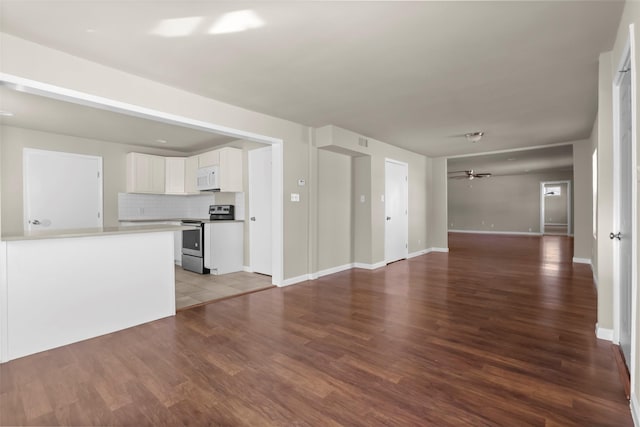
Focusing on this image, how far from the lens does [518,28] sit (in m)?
2.20

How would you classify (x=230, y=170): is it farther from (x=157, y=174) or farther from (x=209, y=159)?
(x=157, y=174)

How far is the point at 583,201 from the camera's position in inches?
233

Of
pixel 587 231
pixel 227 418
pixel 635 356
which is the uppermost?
pixel 587 231

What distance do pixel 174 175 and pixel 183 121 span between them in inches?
138

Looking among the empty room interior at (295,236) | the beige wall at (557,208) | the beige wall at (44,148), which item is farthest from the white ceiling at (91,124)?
→ the beige wall at (557,208)

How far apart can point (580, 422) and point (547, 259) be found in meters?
6.11

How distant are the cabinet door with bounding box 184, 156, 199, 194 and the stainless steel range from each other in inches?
36.4

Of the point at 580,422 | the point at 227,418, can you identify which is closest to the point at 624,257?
the point at 580,422

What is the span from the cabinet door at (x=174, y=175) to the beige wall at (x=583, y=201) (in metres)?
8.04

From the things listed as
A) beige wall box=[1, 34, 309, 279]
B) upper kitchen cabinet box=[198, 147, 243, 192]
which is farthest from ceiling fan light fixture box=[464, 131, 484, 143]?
upper kitchen cabinet box=[198, 147, 243, 192]

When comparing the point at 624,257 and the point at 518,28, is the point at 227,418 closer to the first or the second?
the point at 624,257

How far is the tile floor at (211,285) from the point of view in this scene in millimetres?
3893

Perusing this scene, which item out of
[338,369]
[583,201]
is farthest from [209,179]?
[583,201]

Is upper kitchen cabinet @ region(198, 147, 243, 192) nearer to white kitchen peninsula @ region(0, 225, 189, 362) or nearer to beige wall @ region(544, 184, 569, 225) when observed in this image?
white kitchen peninsula @ region(0, 225, 189, 362)
